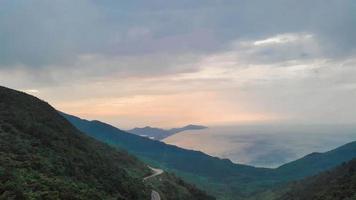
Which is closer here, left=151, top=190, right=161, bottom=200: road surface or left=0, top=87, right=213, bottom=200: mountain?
left=0, top=87, right=213, bottom=200: mountain

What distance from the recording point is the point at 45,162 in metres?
56.2

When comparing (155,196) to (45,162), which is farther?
(155,196)

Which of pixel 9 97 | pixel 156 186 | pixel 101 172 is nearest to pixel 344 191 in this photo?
pixel 101 172

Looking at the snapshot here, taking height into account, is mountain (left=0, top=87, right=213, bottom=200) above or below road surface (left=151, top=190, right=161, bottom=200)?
above

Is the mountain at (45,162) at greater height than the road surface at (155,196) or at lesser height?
greater

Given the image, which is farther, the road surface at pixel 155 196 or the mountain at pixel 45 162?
the road surface at pixel 155 196

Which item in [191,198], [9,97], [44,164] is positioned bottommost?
[191,198]

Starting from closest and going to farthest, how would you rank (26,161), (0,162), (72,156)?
(0,162), (26,161), (72,156)

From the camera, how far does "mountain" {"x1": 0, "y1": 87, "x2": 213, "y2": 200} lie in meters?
43.7

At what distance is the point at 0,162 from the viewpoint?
4869 cm

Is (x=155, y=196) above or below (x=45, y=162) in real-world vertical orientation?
below

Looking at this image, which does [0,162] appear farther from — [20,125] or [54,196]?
Result: [20,125]

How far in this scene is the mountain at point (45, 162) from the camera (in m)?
43.7

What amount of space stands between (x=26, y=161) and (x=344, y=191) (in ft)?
170
